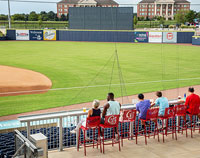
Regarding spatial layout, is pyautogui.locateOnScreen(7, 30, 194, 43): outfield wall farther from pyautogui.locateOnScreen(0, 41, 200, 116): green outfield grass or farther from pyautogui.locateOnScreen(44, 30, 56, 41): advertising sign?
pyautogui.locateOnScreen(0, 41, 200, 116): green outfield grass

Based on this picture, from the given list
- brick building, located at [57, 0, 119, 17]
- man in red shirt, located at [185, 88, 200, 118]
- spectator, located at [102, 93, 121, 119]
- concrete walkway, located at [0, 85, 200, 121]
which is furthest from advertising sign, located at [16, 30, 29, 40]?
spectator, located at [102, 93, 121, 119]

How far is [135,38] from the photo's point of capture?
50656 mm

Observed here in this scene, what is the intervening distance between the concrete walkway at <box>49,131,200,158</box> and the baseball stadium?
22mm

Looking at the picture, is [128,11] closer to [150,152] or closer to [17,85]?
[17,85]

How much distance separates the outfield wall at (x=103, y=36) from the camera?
47.3 m

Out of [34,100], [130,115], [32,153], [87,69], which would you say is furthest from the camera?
[87,69]

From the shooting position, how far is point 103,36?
52.0 metres

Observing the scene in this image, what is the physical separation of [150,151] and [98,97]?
856cm

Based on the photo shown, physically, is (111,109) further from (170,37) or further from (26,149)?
(170,37)

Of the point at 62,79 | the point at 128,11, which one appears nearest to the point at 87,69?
the point at 62,79

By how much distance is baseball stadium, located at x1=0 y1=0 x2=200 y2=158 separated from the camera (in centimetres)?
693

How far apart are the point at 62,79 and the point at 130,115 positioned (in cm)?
1472

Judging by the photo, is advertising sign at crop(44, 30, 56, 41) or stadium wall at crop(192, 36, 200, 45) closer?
stadium wall at crop(192, 36, 200, 45)

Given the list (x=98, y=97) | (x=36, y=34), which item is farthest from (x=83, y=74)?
Result: (x=36, y=34)
